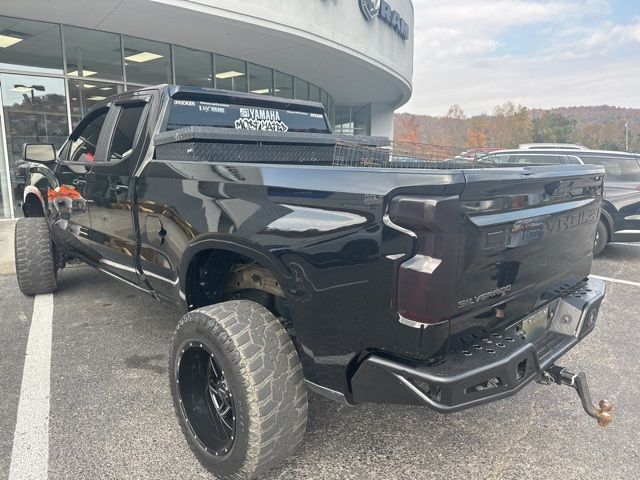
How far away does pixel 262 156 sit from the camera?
11.0 feet

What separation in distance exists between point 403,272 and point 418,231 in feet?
0.52

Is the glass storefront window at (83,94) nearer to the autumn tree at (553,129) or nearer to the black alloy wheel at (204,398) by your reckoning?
the black alloy wheel at (204,398)

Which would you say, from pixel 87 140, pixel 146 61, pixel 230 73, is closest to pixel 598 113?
pixel 230 73

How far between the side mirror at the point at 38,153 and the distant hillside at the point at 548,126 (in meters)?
60.9

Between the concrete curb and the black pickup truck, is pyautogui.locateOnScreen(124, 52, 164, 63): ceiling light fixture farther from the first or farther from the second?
the black pickup truck

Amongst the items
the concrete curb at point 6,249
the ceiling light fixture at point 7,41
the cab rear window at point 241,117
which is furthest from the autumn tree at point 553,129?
the cab rear window at point 241,117

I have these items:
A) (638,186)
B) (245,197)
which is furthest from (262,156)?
(638,186)

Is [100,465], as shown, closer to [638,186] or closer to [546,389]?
[546,389]

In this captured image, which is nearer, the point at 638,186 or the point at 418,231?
the point at 418,231

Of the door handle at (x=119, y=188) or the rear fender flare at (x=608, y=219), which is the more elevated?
the door handle at (x=119, y=188)

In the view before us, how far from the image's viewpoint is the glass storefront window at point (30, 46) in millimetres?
9656

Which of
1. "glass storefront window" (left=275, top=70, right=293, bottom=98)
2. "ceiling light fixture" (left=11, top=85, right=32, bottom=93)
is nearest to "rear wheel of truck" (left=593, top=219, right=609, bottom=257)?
"ceiling light fixture" (left=11, top=85, right=32, bottom=93)

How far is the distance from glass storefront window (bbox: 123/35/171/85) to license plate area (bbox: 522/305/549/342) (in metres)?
11.4

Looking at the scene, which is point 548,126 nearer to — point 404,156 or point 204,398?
point 404,156
